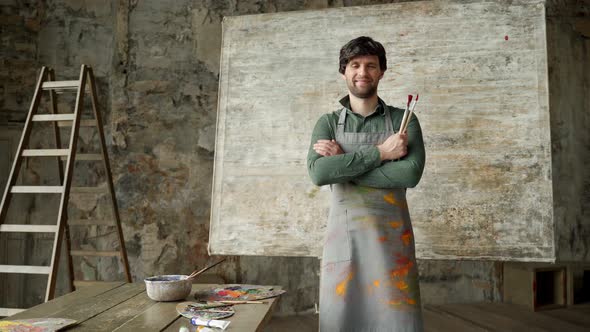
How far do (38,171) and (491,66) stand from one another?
3637 mm

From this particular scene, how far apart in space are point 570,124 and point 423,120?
235 cm

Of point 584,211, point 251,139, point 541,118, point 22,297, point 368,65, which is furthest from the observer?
point 584,211

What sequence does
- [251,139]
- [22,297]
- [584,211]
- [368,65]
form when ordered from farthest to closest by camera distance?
[584,211], [22,297], [251,139], [368,65]

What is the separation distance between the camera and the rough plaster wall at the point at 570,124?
175 inches

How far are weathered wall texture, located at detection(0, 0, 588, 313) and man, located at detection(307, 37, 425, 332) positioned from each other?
7.57 feet

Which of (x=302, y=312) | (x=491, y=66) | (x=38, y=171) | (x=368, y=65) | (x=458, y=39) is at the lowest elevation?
(x=302, y=312)

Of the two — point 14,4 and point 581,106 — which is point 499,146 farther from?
point 14,4

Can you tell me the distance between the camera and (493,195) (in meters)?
2.90

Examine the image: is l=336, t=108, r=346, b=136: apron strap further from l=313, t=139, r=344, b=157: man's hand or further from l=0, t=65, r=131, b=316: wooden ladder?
l=0, t=65, r=131, b=316: wooden ladder

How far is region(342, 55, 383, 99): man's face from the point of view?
1858mm

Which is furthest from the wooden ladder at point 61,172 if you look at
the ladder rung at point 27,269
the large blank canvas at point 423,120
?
the large blank canvas at point 423,120

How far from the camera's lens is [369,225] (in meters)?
1.78

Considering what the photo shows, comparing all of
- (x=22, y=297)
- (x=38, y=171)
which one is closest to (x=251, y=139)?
(x=38, y=171)

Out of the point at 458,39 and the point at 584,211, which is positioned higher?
the point at 458,39
